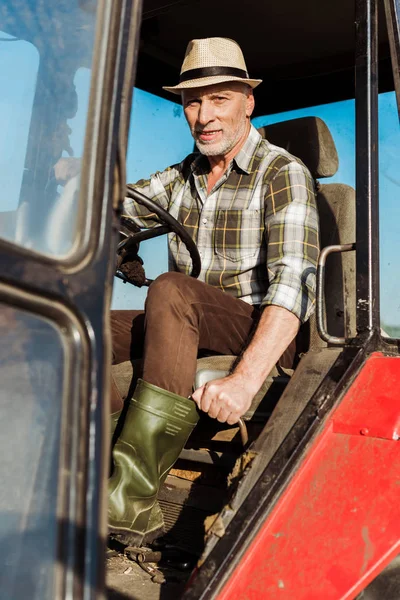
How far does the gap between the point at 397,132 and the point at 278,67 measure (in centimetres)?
97

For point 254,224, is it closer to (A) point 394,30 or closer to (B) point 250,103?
(B) point 250,103

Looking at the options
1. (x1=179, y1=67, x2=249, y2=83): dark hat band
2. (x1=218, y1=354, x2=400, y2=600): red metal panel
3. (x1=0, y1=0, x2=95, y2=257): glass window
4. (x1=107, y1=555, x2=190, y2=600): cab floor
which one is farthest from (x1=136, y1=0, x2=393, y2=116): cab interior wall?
(x1=107, y1=555, x2=190, y2=600): cab floor

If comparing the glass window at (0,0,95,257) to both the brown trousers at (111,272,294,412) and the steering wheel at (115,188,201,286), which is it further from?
the steering wheel at (115,188,201,286)

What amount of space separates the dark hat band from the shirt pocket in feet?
1.51

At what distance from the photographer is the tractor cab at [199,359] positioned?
888 millimetres

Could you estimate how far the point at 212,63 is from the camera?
7.91 feet

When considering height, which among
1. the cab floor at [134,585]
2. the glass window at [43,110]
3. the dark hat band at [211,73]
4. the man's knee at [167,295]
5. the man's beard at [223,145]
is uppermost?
the dark hat band at [211,73]

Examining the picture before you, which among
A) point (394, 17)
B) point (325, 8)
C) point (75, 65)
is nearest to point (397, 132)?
point (394, 17)

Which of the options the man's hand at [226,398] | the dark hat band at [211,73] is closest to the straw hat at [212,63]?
the dark hat band at [211,73]

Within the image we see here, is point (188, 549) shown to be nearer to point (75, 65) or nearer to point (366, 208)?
point (366, 208)

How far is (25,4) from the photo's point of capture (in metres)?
1.04

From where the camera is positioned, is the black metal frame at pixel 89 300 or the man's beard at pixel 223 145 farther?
the man's beard at pixel 223 145

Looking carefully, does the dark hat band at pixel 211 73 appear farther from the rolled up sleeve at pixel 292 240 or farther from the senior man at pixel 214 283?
the rolled up sleeve at pixel 292 240

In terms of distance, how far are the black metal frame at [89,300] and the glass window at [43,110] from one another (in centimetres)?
2
